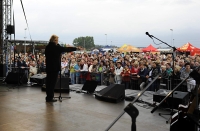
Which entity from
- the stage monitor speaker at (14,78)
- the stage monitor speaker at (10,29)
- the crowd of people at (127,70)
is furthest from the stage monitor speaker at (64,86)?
the stage monitor speaker at (10,29)

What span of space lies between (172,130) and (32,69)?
925 cm

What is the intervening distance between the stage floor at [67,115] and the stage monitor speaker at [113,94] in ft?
0.56

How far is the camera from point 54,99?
6.23 metres

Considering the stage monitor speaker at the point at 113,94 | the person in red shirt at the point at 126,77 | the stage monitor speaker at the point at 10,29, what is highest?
the stage monitor speaker at the point at 10,29

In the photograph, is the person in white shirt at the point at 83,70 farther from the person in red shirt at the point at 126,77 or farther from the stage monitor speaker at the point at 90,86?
the stage monitor speaker at the point at 90,86

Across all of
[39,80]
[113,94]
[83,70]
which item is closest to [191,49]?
[83,70]

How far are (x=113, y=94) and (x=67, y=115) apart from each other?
5.89 ft

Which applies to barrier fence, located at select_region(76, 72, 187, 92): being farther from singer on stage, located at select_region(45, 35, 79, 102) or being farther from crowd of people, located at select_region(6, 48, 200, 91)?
singer on stage, located at select_region(45, 35, 79, 102)

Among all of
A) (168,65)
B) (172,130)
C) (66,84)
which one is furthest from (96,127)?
(168,65)

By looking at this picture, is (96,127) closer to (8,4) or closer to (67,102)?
(67,102)

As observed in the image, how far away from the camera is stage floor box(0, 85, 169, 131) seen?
163 inches

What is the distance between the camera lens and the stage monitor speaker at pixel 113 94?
20.3 feet

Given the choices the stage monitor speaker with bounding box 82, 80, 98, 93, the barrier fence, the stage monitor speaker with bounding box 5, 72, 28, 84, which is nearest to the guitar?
the barrier fence

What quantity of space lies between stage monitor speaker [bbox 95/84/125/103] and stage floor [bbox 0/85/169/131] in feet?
0.56
